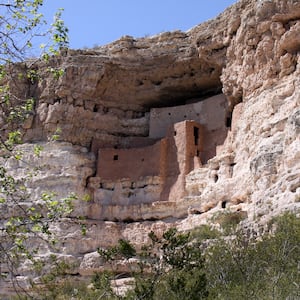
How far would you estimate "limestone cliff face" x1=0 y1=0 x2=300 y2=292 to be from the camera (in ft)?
50.8

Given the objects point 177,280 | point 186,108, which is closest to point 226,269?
point 177,280

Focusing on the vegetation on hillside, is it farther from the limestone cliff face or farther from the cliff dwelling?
the cliff dwelling

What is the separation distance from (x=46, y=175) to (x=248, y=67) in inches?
290

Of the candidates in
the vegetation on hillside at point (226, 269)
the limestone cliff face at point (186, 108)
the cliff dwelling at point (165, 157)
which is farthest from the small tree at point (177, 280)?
the cliff dwelling at point (165, 157)

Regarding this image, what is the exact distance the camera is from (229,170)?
687 inches

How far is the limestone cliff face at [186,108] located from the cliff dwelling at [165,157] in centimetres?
7

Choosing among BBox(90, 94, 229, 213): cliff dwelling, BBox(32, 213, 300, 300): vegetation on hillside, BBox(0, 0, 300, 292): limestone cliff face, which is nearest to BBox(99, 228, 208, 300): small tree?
BBox(32, 213, 300, 300): vegetation on hillside

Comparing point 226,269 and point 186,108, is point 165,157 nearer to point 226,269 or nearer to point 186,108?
point 186,108

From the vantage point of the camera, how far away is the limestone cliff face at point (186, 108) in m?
15.5

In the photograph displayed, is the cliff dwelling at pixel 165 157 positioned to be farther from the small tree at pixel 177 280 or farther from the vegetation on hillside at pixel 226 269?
the small tree at pixel 177 280

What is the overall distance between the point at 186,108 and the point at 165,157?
201 centimetres

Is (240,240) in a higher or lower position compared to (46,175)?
lower

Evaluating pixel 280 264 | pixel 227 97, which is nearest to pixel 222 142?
pixel 227 97

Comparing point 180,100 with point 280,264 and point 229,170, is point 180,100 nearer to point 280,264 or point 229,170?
point 229,170
